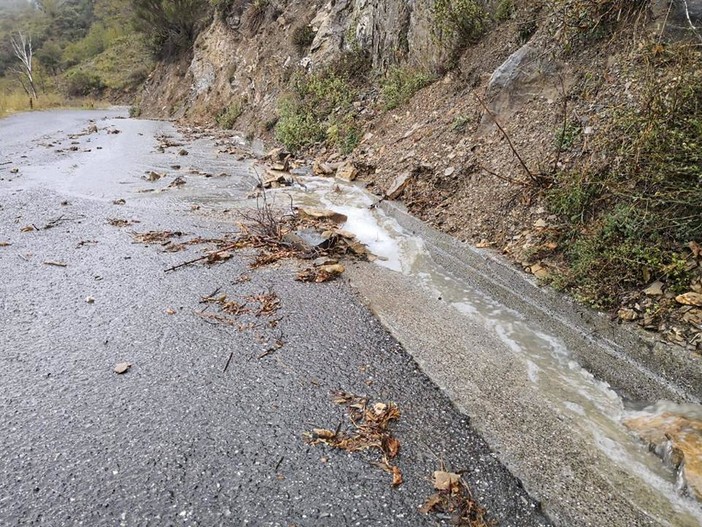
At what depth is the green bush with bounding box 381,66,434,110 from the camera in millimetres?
8586

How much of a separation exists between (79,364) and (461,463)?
2.31 m

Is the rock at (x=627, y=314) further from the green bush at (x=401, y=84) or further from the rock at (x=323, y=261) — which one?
the green bush at (x=401, y=84)

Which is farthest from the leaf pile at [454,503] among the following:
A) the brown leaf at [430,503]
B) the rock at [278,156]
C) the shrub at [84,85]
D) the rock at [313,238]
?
the shrub at [84,85]

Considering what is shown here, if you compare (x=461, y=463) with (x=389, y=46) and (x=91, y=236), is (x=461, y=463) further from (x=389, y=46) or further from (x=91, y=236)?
(x=389, y=46)

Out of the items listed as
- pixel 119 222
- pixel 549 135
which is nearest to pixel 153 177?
pixel 119 222

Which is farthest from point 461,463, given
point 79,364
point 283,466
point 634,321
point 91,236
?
point 91,236

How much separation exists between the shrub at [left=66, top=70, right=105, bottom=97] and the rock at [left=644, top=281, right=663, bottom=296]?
56577 millimetres

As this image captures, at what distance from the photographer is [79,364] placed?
2652 millimetres

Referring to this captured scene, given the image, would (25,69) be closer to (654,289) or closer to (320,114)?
(320,114)

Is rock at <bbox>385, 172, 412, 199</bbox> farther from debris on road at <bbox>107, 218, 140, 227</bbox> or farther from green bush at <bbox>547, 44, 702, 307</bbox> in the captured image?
debris on road at <bbox>107, 218, 140, 227</bbox>

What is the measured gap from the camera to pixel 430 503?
179 centimetres

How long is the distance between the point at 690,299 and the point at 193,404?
3063mm

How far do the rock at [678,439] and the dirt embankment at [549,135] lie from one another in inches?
21.7

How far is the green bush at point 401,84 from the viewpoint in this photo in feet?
28.2
